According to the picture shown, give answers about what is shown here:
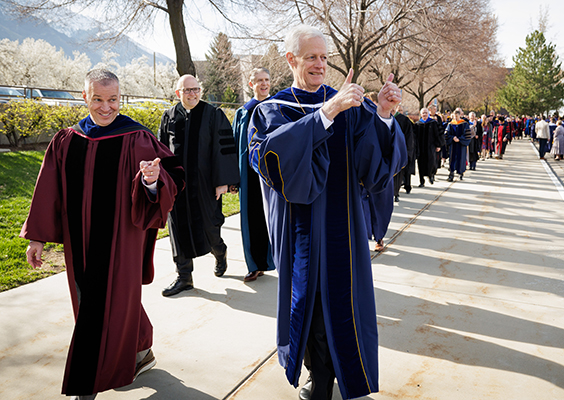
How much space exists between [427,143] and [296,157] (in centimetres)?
1001

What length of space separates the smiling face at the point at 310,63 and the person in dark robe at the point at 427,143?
30.7ft

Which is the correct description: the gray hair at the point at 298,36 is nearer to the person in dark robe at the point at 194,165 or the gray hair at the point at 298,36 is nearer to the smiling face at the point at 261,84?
the person in dark robe at the point at 194,165

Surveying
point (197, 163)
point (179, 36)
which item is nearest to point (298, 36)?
point (197, 163)

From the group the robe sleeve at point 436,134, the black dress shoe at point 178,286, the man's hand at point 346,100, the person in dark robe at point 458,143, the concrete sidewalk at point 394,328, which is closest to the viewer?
the man's hand at point 346,100

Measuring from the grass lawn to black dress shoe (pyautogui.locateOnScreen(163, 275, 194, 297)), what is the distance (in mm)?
1448

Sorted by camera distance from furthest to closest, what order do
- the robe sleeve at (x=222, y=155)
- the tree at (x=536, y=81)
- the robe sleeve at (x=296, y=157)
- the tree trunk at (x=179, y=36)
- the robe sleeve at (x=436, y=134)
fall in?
the tree at (x=536, y=81) < the tree trunk at (x=179, y=36) < the robe sleeve at (x=436, y=134) < the robe sleeve at (x=222, y=155) < the robe sleeve at (x=296, y=157)

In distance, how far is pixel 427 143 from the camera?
11383 mm

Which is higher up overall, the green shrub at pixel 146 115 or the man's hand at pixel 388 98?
the green shrub at pixel 146 115

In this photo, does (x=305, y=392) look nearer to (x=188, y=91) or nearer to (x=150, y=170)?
(x=150, y=170)

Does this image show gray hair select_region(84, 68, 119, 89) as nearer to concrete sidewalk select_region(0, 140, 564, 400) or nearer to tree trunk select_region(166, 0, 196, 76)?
concrete sidewalk select_region(0, 140, 564, 400)

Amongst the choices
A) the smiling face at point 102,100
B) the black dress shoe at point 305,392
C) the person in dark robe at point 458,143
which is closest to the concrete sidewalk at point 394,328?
the black dress shoe at point 305,392

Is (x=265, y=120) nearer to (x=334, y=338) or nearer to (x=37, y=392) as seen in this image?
(x=334, y=338)

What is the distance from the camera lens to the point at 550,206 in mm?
8953

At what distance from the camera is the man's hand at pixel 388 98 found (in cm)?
239
